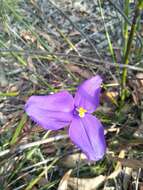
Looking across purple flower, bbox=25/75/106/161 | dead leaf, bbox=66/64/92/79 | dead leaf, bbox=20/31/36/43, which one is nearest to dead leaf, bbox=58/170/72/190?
purple flower, bbox=25/75/106/161

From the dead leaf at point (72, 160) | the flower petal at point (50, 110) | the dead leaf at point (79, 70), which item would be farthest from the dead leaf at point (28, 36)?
the flower petal at point (50, 110)

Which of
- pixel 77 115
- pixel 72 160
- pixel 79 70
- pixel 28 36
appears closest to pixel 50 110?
pixel 77 115

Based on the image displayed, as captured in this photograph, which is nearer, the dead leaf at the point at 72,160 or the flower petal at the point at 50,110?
the flower petal at the point at 50,110

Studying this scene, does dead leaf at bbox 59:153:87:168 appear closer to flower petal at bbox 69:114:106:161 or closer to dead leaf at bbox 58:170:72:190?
dead leaf at bbox 58:170:72:190

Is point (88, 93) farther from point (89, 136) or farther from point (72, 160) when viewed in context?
point (72, 160)

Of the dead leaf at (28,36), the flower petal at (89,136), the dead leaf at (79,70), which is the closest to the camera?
the flower petal at (89,136)

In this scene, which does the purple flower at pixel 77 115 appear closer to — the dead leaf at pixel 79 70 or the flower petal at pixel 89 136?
the flower petal at pixel 89 136

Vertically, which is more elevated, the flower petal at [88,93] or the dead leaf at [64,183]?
the flower petal at [88,93]
